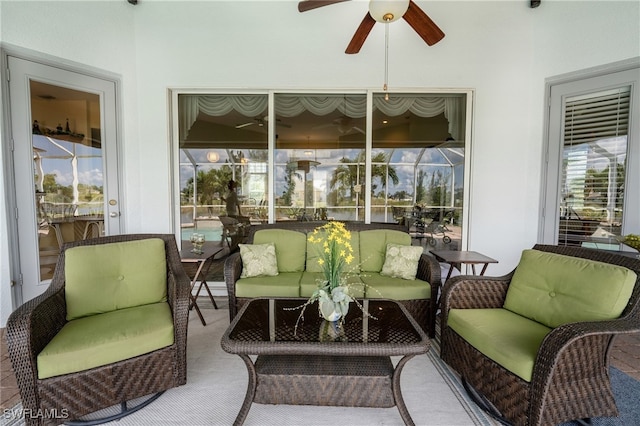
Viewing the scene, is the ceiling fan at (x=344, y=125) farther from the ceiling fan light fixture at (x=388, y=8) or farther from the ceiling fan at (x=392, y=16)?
the ceiling fan light fixture at (x=388, y=8)

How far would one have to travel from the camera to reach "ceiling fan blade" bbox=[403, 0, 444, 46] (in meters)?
2.25

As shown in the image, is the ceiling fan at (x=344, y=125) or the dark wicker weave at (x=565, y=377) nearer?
the dark wicker weave at (x=565, y=377)

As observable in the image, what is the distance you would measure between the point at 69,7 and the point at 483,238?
17.9 feet

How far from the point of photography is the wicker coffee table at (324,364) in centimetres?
148

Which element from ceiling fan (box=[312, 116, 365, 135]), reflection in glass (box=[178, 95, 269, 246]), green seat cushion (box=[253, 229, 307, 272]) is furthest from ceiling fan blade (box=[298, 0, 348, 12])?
green seat cushion (box=[253, 229, 307, 272])

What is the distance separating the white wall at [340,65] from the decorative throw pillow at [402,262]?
4.41ft

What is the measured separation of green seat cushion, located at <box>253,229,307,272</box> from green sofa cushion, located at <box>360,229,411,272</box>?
653 mm

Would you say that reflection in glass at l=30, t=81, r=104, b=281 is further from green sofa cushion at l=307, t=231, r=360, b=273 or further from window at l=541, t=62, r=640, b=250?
window at l=541, t=62, r=640, b=250

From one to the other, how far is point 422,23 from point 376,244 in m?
2.08

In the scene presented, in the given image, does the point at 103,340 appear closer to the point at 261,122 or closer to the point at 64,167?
the point at 64,167

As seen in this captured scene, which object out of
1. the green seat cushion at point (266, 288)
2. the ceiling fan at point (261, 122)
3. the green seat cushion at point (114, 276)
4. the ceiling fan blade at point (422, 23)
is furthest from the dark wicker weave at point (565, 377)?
the ceiling fan at point (261, 122)

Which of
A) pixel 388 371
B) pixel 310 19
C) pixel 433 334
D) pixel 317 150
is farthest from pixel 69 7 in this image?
pixel 433 334

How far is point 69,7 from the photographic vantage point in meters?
3.05

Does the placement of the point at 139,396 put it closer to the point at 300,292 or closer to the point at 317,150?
the point at 300,292
